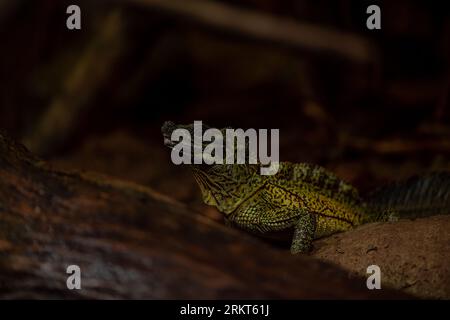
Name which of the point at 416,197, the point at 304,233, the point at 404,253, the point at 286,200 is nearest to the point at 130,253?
the point at 304,233

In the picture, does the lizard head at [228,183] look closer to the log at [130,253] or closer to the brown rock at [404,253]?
the brown rock at [404,253]

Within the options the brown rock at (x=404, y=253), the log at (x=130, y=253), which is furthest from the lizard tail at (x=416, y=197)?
the log at (x=130, y=253)

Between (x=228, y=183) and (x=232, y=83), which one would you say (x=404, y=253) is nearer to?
(x=228, y=183)

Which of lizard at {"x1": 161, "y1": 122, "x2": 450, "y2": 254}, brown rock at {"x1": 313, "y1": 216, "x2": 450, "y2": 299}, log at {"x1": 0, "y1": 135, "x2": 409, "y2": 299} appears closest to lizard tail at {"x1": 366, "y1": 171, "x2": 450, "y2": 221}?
lizard at {"x1": 161, "y1": 122, "x2": 450, "y2": 254}

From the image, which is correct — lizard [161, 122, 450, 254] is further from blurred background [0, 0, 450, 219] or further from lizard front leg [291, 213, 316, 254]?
blurred background [0, 0, 450, 219]
